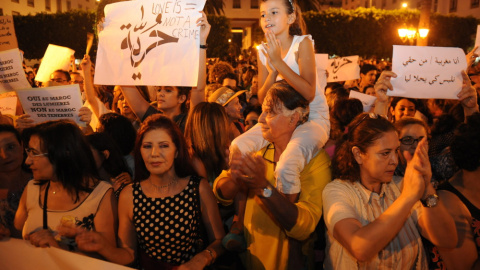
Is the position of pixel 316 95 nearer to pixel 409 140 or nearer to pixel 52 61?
pixel 409 140

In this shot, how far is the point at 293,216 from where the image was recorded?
2.58 metres

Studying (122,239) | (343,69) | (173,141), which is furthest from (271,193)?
(343,69)

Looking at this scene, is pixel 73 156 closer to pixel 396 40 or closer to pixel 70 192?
pixel 70 192

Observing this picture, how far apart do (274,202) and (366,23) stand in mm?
34112

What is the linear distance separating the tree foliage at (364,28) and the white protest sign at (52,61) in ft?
89.7

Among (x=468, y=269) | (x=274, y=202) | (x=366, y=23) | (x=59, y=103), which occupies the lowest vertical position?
(x=468, y=269)

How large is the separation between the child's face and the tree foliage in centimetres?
2980

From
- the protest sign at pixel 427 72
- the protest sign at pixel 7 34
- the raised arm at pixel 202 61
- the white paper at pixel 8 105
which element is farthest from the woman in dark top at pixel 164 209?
the protest sign at pixel 7 34

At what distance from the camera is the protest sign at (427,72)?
441cm

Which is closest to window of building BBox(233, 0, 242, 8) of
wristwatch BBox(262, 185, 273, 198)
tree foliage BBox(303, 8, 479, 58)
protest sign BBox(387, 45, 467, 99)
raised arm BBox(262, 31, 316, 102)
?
tree foliage BBox(303, 8, 479, 58)

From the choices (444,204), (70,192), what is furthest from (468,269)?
(70,192)

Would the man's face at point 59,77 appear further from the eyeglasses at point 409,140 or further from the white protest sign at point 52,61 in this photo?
the eyeglasses at point 409,140

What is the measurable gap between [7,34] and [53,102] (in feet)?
9.58

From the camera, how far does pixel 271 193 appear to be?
96.8 inches
